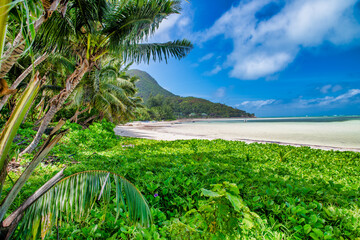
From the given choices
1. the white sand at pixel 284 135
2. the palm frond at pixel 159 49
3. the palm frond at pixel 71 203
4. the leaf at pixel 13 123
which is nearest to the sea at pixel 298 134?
the white sand at pixel 284 135

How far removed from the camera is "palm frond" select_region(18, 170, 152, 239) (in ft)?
4.33

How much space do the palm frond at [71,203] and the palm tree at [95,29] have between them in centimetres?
437

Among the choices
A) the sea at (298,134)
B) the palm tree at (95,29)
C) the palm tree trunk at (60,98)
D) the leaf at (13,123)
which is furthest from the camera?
the sea at (298,134)

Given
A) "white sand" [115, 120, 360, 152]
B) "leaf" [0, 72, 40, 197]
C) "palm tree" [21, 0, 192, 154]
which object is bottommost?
"white sand" [115, 120, 360, 152]

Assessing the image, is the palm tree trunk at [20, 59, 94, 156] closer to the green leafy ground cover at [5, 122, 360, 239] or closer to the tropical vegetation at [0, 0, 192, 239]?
the tropical vegetation at [0, 0, 192, 239]

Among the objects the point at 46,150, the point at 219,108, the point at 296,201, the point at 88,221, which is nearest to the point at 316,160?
the point at 296,201

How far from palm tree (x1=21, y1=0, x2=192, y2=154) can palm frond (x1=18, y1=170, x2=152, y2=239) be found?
437cm

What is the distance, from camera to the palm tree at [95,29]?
4.36m

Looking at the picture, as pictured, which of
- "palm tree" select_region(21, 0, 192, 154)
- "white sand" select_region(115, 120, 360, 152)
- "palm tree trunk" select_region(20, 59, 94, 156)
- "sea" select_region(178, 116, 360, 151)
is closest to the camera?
"palm tree" select_region(21, 0, 192, 154)

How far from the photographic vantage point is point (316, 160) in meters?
4.59

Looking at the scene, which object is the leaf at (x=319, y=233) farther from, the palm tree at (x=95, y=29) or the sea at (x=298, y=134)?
the sea at (x=298, y=134)

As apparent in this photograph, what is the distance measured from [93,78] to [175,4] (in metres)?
6.15

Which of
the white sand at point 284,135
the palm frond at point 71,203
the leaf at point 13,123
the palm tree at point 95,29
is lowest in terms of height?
the white sand at point 284,135

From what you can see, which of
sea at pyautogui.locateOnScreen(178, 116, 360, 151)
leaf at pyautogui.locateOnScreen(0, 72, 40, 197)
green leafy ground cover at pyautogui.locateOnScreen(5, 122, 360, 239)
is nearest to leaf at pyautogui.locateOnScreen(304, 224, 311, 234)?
green leafy ground cover at pyautogui.locateOnScreen(5, 122, 360, 239)
